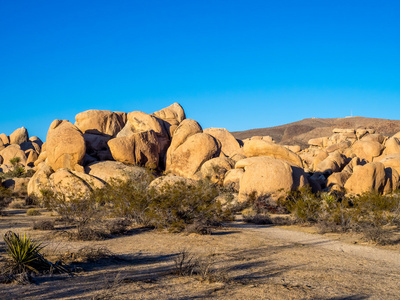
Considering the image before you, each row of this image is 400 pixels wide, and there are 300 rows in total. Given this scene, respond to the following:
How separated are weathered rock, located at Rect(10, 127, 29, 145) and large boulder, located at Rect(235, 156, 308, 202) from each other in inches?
1790

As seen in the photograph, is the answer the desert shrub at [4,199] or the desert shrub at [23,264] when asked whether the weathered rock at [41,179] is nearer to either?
the desert shrub at [4,199]

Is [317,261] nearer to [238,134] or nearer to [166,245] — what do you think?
[166,245]

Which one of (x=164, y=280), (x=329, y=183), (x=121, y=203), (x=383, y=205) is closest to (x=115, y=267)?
(x=164, y=280)

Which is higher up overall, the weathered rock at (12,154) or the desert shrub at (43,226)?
the weathered rock at (12,154)

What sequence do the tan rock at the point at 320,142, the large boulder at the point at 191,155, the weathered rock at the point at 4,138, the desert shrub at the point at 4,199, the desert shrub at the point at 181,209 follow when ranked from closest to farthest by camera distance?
the desert shrub at the point at 181,209, the desert shrub at the point at 4,199, the large boulder at the point at 191,155, the tan rock at the point at 320,142, the weathered rock at the point at 4,138

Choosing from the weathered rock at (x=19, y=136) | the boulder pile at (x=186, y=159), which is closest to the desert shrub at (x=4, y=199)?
the boulder pile at (x=186, y=159)

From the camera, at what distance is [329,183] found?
83.4 ft

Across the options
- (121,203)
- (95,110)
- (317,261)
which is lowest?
(317,261)

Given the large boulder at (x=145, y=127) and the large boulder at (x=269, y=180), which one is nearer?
the large boulder at (x=269, y=180)

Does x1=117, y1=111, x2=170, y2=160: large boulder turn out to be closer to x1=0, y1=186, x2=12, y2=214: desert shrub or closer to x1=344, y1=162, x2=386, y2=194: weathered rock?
x1=0, y1=186, x2=12, y2=214: desert shrub

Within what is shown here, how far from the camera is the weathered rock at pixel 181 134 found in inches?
1219

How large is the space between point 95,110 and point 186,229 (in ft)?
73.1

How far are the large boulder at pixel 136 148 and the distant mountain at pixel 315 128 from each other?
51.3m

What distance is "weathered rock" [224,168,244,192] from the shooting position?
24484 millimetres
